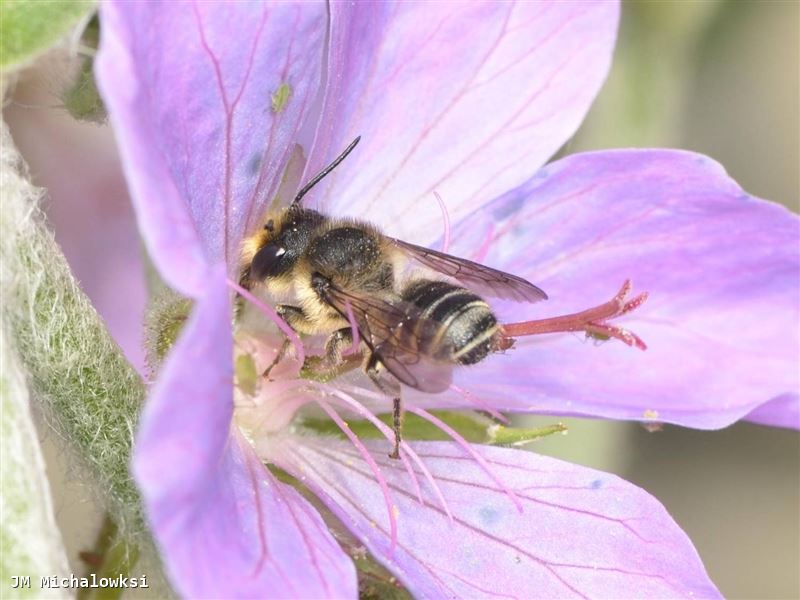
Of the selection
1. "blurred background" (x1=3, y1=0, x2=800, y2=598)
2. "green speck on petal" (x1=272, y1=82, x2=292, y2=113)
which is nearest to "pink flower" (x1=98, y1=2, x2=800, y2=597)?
"green speck on petal" (x1=272, y1=82, x2=292, y2=113)

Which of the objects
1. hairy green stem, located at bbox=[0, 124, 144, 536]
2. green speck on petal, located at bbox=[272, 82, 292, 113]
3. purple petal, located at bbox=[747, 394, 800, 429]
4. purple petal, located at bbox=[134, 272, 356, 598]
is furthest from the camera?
purple petal, located at bbox=[747, 394, 800, 429]

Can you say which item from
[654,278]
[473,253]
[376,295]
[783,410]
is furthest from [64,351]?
[783,410]

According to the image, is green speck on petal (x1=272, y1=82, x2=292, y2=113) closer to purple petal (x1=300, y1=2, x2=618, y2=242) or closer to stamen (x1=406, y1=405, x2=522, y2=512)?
purple petal (x1=300, y1=2, x2=618, y2=242)

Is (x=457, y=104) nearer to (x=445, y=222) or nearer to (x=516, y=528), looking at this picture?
(x=445, y=222)

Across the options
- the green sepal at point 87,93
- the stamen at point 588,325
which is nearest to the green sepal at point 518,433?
the stamen at point 588,325

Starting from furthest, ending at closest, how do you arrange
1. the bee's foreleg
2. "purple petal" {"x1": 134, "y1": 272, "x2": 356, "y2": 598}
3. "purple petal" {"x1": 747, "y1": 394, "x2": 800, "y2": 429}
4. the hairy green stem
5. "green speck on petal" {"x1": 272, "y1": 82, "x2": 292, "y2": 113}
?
1. "purple petal" {"x1": 747, "y1": 394, "x2": 800, "y2": 429}
2. the bee's foreleg
3. "green speck on petal" {"x1": 272, "y1": 82, "x2": 292, "y2": 113}
4. the hairy green stem
5. "purple petal" {"x1": 134, "y1": 272, "x2": 356, "y2": 598}

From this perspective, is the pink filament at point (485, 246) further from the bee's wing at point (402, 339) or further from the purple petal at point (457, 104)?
the bee's wing at point (402, 339)

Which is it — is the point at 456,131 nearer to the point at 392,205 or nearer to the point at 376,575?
the point at 392,205
